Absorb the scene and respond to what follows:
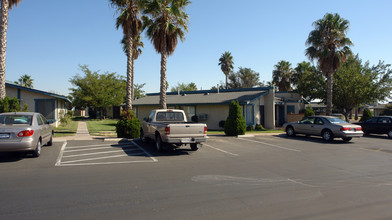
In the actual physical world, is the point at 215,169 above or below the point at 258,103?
below

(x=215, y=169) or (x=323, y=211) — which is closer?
(x=323, y=211)

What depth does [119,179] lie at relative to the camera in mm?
6734

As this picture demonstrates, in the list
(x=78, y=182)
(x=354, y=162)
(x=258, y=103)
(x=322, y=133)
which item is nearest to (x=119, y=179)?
(x=78, y=182)

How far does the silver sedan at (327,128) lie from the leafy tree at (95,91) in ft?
96.7

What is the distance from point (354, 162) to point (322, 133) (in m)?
6.76

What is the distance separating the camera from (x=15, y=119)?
9.75 m

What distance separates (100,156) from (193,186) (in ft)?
17.5

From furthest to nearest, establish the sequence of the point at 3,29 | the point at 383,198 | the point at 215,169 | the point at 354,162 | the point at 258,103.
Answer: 1. the point at 258,103
2. the point at 3,29
3. the point at 354,162
4. the point at 215,169
5. the point at 383,198

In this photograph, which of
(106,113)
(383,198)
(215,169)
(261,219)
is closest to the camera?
(261,219)

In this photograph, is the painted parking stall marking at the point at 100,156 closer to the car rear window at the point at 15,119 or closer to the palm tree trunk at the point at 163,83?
the car rear window at the point at 15,119

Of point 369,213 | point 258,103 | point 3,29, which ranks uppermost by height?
point 3,29

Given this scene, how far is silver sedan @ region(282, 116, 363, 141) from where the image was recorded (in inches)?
584

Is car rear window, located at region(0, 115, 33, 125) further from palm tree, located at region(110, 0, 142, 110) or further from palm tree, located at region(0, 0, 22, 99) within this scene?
palm tree, located at region(110, 0, 142, 110)

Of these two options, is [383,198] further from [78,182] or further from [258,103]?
[258,103]
